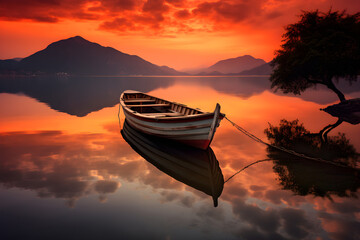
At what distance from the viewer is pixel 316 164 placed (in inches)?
404

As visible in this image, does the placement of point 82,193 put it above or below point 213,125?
below

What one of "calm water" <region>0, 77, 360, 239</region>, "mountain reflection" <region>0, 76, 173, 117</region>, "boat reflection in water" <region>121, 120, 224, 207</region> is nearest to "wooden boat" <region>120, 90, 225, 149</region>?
"boat reflection in water" <region>121, 120, 224, 207</region>

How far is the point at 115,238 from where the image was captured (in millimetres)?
5785

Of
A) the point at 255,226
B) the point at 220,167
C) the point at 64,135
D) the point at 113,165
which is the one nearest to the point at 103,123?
the point at 64,135

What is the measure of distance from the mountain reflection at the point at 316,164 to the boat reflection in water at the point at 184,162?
8.72 feet

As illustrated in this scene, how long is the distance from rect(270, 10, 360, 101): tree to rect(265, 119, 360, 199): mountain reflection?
10.7 meters

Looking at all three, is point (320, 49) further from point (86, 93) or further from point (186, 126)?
point (86, 93)

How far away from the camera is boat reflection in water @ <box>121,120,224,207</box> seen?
8.88 metres

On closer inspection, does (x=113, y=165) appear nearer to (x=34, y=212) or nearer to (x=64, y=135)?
(x=34, y=212)

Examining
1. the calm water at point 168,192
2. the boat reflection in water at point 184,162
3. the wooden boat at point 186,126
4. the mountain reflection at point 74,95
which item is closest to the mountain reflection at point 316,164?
the calm water at point 168,192

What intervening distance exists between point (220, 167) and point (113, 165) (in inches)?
193

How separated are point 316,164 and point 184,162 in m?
5.94

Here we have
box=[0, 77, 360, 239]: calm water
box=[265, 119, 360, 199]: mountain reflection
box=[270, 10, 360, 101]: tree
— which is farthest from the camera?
box=[270, 10, 360, 101]: tree

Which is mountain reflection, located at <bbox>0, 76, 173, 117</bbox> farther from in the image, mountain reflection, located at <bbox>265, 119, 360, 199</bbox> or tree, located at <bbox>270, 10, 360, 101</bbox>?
tree, located at <bbox>270, 10, 360, 101</bbox>
